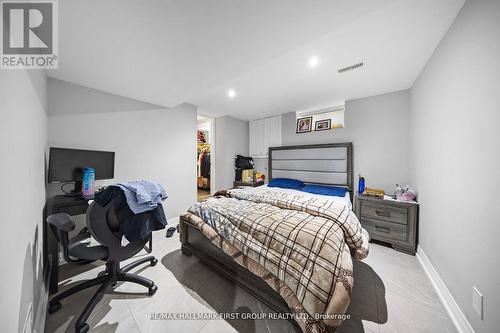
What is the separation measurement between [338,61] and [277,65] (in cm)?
72

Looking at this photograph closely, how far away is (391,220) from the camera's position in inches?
91.8

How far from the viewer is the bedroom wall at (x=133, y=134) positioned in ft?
7.06

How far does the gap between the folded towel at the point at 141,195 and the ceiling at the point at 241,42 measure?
1291 millimetres

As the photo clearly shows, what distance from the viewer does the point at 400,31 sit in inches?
59.7

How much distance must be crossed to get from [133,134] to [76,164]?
87cm

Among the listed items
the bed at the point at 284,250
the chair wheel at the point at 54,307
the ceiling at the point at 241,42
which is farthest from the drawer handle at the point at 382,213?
the chair wheel at the point at 54,307

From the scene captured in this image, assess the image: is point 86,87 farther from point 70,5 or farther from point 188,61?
point 188,61

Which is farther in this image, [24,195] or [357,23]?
[357,23]

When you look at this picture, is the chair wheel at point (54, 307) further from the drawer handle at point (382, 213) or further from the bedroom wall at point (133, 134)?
the drawer handle at point (382, 213)

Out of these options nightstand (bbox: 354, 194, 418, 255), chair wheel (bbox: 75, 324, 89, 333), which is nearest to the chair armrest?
chair wheel (bbox: 75, 324, 89, 333)

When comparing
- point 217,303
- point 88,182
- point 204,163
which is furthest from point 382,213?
point 204,163

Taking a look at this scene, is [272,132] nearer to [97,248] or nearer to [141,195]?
[141,195]

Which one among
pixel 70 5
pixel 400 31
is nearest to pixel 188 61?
pixel 70 5

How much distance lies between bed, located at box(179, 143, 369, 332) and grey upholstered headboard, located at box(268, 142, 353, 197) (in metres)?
1.66
